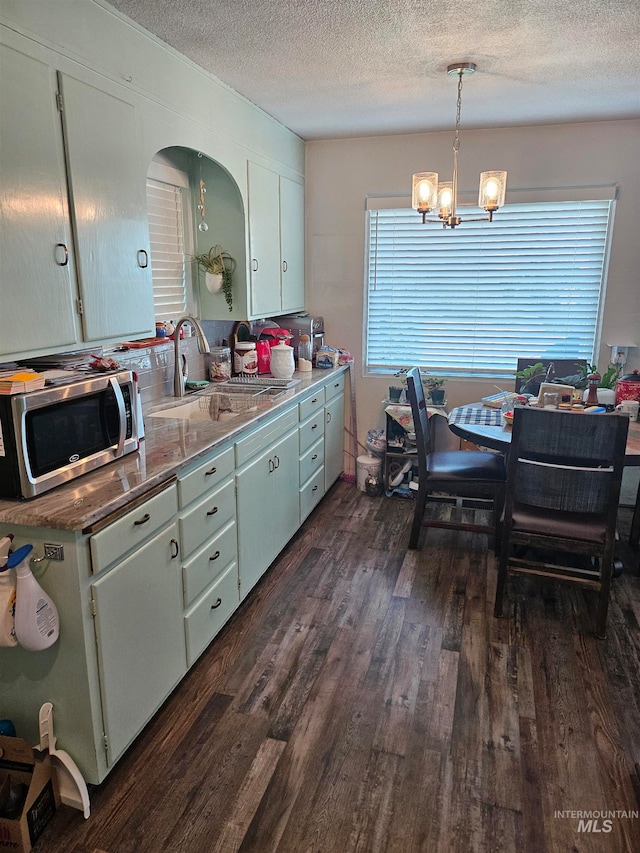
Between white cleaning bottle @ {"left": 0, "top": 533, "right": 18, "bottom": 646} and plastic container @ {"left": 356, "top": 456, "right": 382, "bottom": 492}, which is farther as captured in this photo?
plastic container @ {"left": 356, "top": 456, "right": 382, "bottom": 492}

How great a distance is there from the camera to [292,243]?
4148 millimetres

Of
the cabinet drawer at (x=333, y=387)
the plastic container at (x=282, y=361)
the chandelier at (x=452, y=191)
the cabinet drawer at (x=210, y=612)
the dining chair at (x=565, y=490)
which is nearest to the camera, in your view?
the cabinet drawer at (x=210, y=612)

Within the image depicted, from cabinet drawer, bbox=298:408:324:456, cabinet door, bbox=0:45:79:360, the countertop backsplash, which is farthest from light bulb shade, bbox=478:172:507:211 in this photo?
cabinet door, bbox=0:45:79:360

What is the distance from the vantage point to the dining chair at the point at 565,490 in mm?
2432

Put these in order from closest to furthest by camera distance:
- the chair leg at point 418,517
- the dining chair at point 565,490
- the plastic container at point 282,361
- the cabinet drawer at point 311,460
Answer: the dining chair at point 565,490 < the chair leg at point 418,517 < the cabinet drawer at point 311,460 < the plastic container at point 282,361

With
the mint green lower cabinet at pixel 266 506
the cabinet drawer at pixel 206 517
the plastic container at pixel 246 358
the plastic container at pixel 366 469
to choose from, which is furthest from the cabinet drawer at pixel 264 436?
the plastic container at pixel 366 469

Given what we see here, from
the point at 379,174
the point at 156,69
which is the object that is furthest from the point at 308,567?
the point at 379,174

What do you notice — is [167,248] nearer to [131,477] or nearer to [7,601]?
[131,477]

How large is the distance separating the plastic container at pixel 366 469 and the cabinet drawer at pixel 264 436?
1.11 meters

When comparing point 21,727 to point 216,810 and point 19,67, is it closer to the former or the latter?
point 216,810

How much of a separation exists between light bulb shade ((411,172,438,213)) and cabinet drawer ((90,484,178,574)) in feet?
6.18

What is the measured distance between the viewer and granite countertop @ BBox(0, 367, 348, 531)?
1.60 m

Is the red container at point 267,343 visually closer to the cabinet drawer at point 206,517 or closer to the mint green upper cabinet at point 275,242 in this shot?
the mint green upper cabinet at point 275,242

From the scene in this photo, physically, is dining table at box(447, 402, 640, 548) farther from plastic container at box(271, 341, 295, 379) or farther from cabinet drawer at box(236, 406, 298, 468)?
plastic container at box(271, 341, 295, 379)
